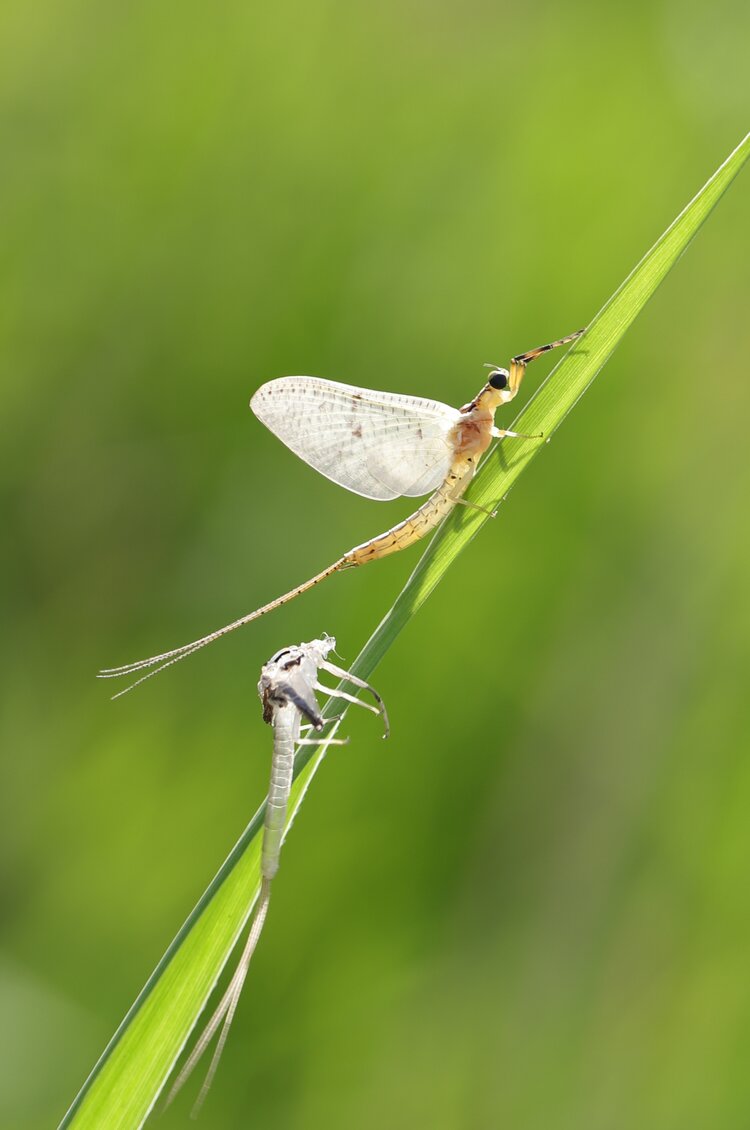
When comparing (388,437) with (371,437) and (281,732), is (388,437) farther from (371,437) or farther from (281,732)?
(281,732)

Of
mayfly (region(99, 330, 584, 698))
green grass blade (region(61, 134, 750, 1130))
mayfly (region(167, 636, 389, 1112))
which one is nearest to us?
green grass blade (region(61, 134, 750, 1130))

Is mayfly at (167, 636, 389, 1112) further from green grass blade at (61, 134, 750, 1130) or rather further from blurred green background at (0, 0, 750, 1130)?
blurred green background at (0, 0, 750, 1130)

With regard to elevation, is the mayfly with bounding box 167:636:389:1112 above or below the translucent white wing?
below

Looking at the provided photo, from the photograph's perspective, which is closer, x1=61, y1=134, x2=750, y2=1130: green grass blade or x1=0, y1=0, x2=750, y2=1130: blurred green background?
x1=61, y1=134, x2=750, y2=1130: green grass blade

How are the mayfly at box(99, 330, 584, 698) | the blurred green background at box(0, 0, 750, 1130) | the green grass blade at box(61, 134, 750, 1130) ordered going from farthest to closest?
the blurred green background at box(0, 0, 750, 1130), the mayfly at box(99, 330, 584, 698), the green grass blade at box(61, 134, 750, 1130)

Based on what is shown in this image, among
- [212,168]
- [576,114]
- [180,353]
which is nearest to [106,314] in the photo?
[180,353]

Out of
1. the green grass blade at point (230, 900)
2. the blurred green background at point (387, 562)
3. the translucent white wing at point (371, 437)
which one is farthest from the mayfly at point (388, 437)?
the blurred green background at point (387, 562)

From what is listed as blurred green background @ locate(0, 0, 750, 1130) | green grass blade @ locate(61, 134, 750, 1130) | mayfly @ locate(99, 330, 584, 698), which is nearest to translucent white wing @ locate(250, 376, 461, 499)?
mayfly @ locate(99, 330, 584, 698)

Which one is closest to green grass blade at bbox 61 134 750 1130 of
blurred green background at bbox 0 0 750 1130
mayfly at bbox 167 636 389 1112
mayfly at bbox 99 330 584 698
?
mayfly at bbox 167 636 389 1112

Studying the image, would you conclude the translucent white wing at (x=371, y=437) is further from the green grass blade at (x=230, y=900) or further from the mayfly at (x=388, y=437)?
the green grass blade at (x=230, y=900)
